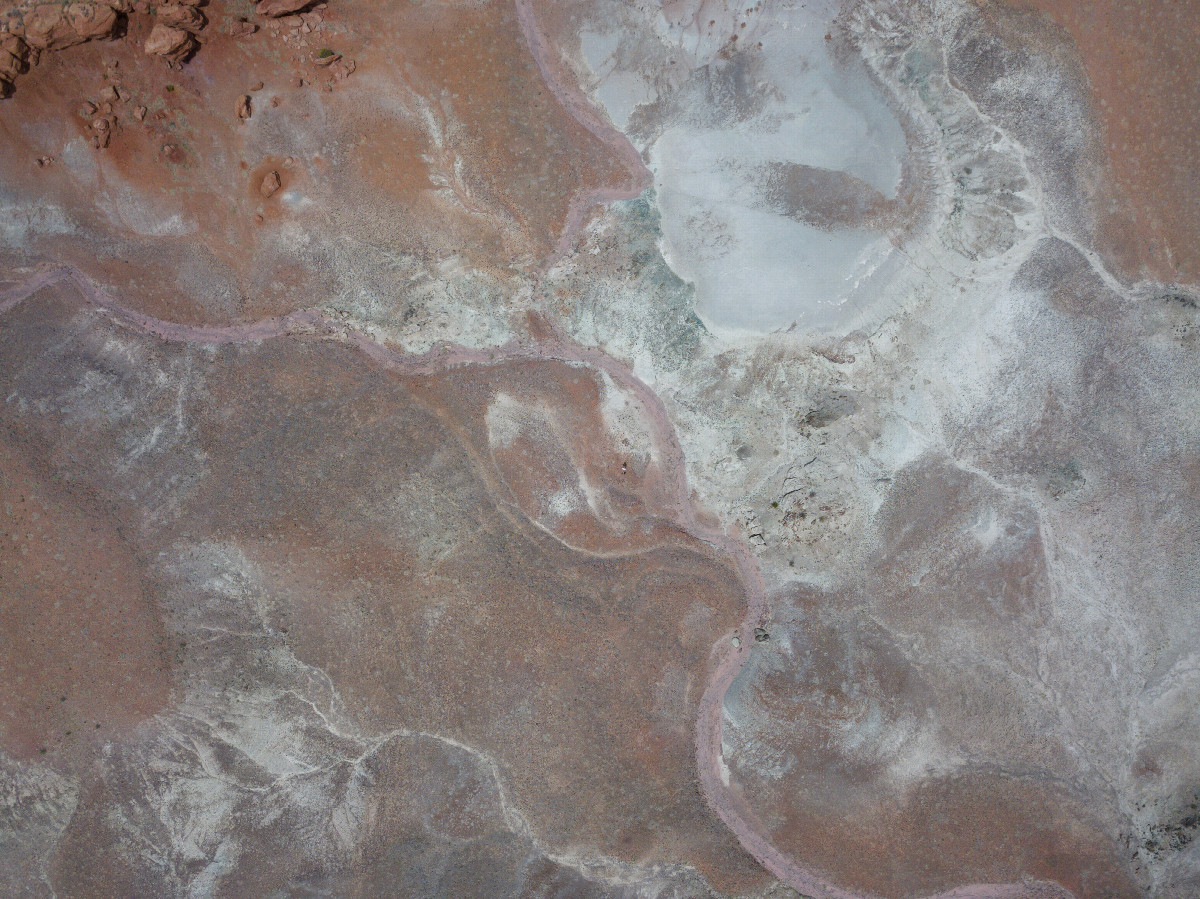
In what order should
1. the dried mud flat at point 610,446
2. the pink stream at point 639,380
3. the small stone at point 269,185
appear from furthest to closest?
the pink stream at point 639,380 → the small stone at point 269,185 → the dried mud flat at point 610,446

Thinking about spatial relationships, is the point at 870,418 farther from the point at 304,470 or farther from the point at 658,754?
the point at 304,470

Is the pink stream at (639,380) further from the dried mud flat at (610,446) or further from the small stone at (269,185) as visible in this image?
the small stone at (269,185)

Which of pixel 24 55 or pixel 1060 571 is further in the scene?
pixel 1060 571

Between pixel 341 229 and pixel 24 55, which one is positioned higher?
pixel 24 55

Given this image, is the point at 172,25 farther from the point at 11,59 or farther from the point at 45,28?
the point at 11,59

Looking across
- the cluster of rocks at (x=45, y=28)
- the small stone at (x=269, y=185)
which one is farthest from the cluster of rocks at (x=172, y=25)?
the small stone at (x=269, y=185)

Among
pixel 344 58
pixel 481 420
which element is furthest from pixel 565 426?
pixel 344 58

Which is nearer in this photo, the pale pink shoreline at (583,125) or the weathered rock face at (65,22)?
the weathered rock face at (65,22)
